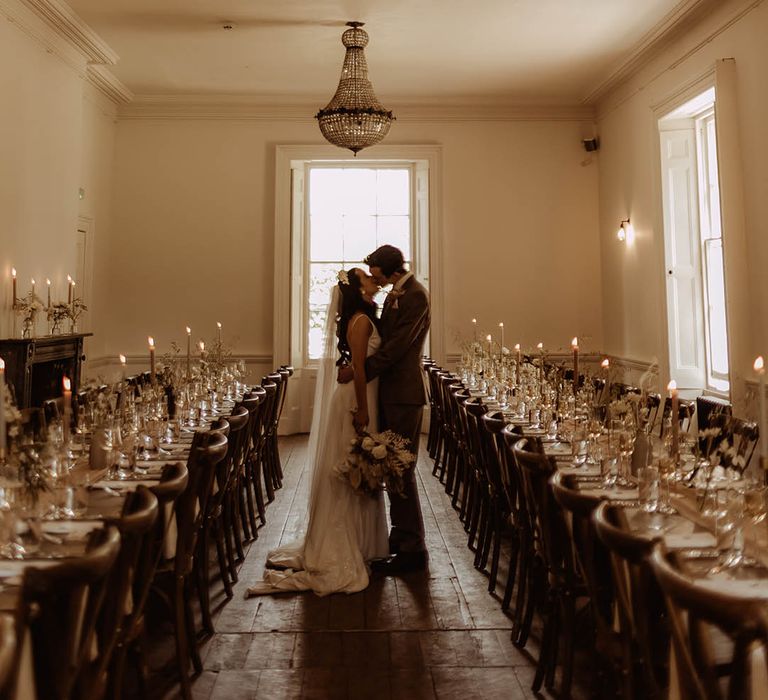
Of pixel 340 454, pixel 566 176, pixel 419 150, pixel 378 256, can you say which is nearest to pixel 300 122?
pixel 419 150

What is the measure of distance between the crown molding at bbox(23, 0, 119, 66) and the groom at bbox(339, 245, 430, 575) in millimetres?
4355

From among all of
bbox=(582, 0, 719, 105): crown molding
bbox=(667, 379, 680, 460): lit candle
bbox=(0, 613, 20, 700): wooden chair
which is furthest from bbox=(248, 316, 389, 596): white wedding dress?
bbox=(582, 0, 719, 105): crown molding

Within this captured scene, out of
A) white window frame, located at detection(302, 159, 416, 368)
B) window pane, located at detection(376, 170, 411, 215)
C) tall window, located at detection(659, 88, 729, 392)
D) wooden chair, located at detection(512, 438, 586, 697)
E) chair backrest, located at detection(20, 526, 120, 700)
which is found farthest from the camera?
window pane, located at detection(376, 170, 411, 215)

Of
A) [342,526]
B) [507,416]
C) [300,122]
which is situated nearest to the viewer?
[342,526]

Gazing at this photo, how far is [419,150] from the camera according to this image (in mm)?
8992

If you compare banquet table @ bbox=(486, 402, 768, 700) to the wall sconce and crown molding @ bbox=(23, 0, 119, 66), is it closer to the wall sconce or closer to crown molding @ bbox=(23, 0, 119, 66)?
the wall sconce

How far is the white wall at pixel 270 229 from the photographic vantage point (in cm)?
893

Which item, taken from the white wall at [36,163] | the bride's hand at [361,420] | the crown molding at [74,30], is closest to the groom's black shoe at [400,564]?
the bride's hand at [361,420]

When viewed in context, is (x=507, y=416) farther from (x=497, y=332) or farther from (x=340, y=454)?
(x=497, y=332)

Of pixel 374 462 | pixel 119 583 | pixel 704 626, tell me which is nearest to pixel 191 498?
pixel 119 583

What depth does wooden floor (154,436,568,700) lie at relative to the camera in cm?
273

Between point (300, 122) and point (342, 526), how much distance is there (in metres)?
6.50

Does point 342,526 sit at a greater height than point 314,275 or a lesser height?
lesser

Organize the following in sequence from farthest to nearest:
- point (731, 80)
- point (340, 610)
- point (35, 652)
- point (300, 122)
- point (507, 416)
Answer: point (300, 122)
point (731, 80)
point (507, 416)
point (340, 610)
point (35, 652)
